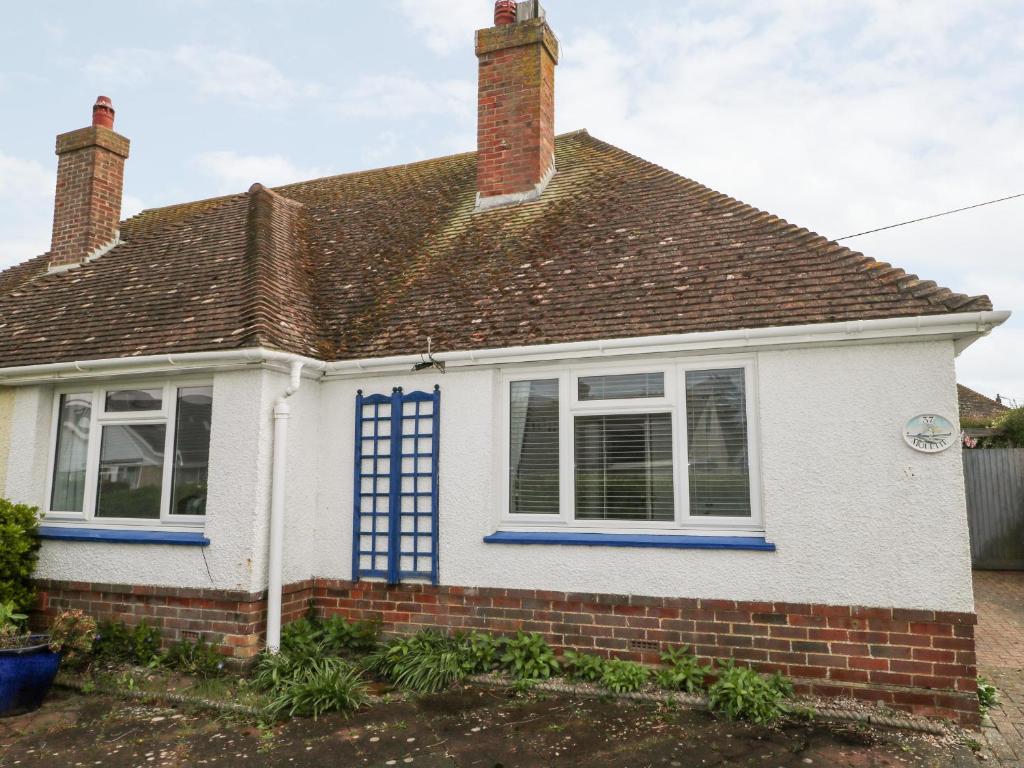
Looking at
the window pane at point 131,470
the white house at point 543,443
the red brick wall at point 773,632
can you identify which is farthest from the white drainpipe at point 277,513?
the window pane at point 131,470

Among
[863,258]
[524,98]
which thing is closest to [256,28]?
[524,98]

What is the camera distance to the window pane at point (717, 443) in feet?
18.7

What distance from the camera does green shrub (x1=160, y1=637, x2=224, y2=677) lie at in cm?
588

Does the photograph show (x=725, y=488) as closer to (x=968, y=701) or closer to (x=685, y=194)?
(x=968, y=701)

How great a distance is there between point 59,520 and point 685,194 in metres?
7.48

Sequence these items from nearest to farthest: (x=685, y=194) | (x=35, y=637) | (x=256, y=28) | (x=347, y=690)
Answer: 1. (x=347, y=690)
2. (x=35, y=637)
3. (x=256, y=28)
4. (x=685, y=194)

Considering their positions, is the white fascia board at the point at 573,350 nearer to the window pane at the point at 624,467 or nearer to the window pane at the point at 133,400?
the window pane at the point at 133,400

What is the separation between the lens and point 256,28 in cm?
715

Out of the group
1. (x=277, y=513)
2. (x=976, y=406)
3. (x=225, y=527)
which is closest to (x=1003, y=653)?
(x=277, y=513)

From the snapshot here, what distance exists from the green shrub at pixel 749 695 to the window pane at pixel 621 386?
7.44 ft

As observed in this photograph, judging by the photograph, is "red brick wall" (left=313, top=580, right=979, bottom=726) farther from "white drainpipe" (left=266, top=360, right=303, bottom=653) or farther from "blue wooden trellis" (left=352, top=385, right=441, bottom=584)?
"white drainpipe" (left=266, top=360, right=303, bottom=653)

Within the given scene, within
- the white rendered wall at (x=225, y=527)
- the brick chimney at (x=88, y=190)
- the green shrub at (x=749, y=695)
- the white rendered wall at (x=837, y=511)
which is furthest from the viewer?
the brick chimney at (x=88, y=190)

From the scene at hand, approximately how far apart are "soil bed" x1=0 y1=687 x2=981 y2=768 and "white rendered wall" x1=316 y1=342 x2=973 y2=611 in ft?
3.16

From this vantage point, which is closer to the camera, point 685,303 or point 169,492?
point 685,303
